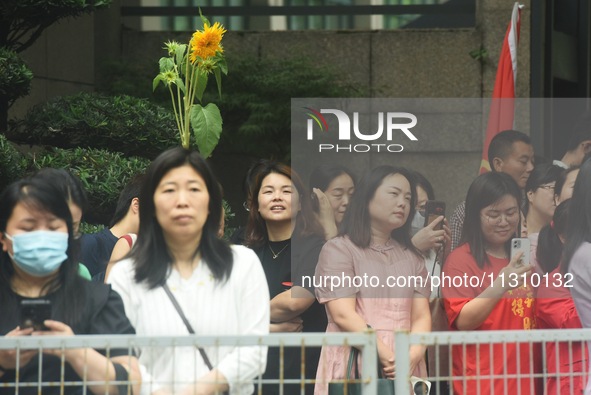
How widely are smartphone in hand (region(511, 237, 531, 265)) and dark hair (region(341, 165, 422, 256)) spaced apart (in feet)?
1.80

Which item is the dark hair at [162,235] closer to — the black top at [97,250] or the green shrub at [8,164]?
the black top at [97,250]

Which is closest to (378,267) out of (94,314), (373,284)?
(373,284)

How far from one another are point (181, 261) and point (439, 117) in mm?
8059

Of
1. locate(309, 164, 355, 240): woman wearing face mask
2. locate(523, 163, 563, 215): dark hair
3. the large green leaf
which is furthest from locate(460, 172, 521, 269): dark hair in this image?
the large green leaf

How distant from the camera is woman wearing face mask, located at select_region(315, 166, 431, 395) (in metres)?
5.54

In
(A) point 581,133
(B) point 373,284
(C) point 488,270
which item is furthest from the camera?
(A) point 581,133

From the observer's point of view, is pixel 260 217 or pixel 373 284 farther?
pixel 260 217

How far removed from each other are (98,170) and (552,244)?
9.69 ft

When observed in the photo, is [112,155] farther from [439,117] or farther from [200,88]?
[439,117]

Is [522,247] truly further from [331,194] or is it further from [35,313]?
[35,313]

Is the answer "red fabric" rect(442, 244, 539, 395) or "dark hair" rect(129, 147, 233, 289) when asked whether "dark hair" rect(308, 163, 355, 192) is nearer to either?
"red fabric" rect(442, 244, 539, 395)

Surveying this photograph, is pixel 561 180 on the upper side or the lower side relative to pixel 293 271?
upper

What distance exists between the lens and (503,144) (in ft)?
22.6

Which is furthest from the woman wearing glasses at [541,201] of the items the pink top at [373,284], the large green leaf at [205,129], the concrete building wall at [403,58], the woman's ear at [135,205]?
the concrete building wall at [403,58]
